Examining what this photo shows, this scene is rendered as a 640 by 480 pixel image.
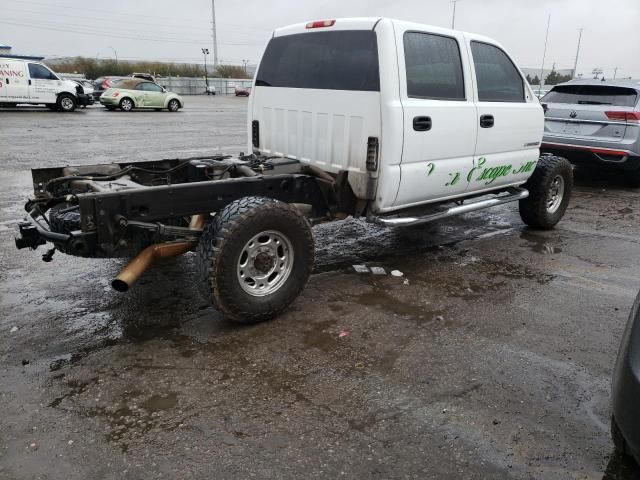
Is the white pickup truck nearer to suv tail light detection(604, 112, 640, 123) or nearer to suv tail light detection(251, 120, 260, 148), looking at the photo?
suv tail light detection(251, 120, 260, 148)

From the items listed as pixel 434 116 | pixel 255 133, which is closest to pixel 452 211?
pixel 434 116

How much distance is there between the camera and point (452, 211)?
539 cm

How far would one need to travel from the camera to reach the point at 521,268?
565 centimetres

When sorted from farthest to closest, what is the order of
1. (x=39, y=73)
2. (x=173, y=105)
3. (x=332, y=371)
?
(x=173, y=105) < (x=39, y=73) < (x=332, y=371)

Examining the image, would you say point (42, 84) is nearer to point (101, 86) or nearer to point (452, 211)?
point (101, 86)

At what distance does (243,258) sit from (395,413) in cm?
156

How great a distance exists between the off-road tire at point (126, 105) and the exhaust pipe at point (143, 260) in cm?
2423

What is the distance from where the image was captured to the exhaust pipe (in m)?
3.63

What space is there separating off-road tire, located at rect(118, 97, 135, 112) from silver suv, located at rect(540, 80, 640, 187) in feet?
69.2

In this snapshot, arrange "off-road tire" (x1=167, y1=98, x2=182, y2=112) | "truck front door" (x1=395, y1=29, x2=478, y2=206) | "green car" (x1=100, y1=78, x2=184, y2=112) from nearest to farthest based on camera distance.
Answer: "truck front door" (x1=395, y1=29, x2=478, y2=206) < "green car" (x1=100, y1=78, x2=184, y2=112) < "off-road tire" (x1=167, y1=98, x2=182, y2=112)

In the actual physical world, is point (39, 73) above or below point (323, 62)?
above

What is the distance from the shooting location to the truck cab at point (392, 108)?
4.52m

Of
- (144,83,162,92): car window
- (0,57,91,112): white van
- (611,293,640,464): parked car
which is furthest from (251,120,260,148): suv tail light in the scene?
(144,83,162,92): car window

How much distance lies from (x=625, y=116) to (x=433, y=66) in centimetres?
568
